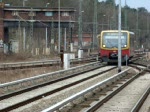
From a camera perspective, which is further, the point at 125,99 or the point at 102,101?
the point at 125,99

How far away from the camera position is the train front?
38.3m

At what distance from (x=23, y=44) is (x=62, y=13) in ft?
71.8

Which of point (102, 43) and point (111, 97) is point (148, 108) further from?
point (102, 43)

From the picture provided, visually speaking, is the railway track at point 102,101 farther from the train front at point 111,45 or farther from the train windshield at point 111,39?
the train windshield at point 111,39

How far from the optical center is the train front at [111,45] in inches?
1510

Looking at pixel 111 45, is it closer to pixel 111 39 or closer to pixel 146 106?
pixel 111 39

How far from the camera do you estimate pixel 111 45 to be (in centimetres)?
3872

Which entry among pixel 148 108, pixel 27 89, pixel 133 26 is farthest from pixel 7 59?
pixel 133 26

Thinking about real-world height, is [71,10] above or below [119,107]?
→ above

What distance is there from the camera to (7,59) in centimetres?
5022

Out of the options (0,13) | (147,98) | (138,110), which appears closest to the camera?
(138,110)

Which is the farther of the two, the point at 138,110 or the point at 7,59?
the point at 7,59

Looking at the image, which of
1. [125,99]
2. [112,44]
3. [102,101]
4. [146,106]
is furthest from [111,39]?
[146,106]

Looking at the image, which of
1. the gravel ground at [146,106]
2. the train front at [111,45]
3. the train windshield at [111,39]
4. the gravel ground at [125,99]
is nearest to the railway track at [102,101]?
the gravel ground at [125,99]
